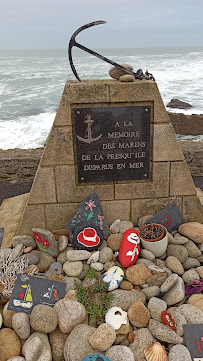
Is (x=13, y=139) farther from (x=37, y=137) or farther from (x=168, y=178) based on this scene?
(x=168, y=178)

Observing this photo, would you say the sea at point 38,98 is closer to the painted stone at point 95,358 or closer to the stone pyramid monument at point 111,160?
the stone pyramid monument at point 111,160

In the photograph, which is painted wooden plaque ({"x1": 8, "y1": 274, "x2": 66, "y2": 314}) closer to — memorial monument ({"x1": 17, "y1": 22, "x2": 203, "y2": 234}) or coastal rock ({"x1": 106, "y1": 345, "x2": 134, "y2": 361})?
coastal rock ({"x1": 106, "y1": 345, "x2": 134, "y2": 361})

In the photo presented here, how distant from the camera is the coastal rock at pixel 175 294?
282cm

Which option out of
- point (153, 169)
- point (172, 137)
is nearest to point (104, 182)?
point (153, 169)

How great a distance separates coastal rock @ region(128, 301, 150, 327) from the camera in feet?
8.54

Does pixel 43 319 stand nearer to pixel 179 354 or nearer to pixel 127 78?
pixel 179 354

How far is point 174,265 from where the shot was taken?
320 centimetres

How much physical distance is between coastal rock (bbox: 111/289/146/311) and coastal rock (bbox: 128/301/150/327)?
11 cm

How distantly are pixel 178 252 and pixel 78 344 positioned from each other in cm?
149

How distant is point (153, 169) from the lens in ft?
12.1

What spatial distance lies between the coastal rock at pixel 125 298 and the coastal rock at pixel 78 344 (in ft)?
1.16

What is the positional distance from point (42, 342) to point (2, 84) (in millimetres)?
32919

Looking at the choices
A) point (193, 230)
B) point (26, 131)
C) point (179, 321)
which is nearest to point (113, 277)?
point (179, 321)


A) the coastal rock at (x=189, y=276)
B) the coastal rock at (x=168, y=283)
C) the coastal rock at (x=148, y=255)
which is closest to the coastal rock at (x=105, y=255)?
the coastal rock at (x=148, y=255)
